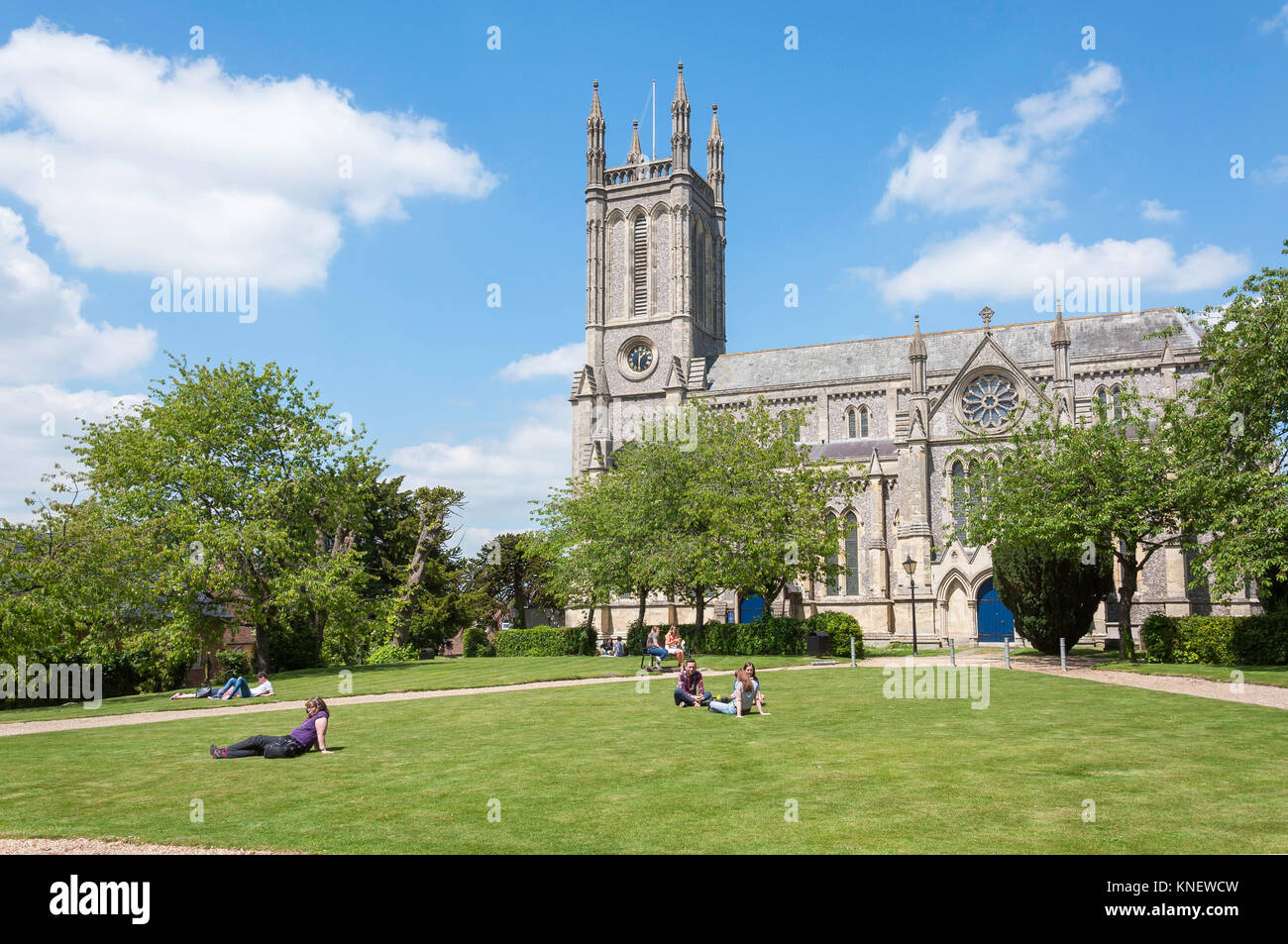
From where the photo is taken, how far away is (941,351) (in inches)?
2372

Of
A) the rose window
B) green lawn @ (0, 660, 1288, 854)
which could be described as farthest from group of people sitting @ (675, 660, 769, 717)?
the rose window

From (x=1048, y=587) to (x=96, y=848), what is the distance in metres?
29.9

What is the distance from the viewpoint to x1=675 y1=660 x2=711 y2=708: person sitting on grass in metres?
19.0

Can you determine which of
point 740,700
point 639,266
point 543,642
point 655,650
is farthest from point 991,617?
point 639,266

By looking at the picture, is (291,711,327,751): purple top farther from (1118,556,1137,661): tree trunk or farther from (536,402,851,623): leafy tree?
(1118,556,1137,661): tree trunk

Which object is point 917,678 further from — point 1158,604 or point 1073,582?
point 1158,604

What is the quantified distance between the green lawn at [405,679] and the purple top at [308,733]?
10.7 metres

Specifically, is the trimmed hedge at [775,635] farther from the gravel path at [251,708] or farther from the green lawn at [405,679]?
the gravel path at [251,708]

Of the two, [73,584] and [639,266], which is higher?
[639,266]

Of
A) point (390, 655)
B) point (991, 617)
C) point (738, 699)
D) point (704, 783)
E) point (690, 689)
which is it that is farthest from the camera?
point (390, 655)

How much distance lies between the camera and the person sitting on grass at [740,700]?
17344 mm

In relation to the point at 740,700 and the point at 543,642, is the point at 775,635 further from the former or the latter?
the point at 740,700

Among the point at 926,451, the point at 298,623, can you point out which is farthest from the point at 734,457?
the point at 298,623

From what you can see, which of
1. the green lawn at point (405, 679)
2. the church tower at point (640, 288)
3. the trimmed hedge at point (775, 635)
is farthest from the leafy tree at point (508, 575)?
the trimmed hedge at point (775, 635)
